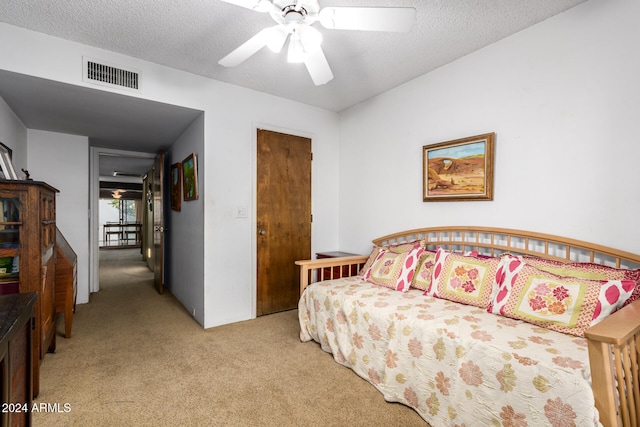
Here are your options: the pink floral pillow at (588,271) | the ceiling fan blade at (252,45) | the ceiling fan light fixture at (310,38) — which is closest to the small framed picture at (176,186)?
the ceiling fan blade at (252,45)

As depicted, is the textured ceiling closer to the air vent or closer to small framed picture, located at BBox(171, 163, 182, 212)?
the air vent

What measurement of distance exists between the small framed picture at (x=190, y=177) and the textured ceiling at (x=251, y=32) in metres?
0.89

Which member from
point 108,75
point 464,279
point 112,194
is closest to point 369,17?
point 464,279

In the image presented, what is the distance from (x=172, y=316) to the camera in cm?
→ 316

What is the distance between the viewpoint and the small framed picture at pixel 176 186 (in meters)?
3.67

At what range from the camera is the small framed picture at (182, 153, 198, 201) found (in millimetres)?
3000

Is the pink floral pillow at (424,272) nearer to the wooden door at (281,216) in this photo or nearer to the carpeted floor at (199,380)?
the carpeted floor at (199,380)

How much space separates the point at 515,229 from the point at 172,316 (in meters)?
3.35

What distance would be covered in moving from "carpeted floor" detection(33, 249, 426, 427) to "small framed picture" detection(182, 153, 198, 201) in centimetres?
134

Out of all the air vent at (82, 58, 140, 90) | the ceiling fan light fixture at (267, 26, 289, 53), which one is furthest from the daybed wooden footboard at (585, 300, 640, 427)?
the air vent at (82, 58, 140, 90)

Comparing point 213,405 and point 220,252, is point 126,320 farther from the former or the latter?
point 213,405

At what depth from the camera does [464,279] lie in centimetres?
198

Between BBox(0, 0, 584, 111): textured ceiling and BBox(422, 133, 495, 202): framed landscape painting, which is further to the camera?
BBox(422, 133, 495, 202): framed landscape painting

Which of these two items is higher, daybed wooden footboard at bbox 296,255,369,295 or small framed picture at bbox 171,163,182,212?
small framed picture at bbox 171,163,182,212
